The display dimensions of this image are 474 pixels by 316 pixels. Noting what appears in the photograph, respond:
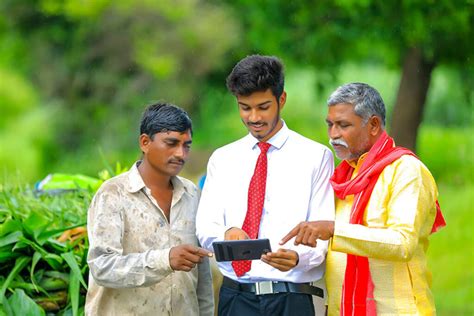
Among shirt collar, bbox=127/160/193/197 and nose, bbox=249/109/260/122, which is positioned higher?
nose, bbox=249/109/260/122

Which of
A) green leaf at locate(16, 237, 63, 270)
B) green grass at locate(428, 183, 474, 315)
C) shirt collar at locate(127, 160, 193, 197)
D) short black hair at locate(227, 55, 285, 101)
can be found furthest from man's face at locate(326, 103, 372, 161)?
green grass at locate(428, 183, 474, 315)

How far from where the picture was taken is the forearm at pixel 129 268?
201 inches

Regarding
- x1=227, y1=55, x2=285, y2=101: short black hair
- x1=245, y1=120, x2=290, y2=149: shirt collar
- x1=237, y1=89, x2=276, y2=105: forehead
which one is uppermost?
x1=227, y1=55, x2=285, y2=101: short black hair

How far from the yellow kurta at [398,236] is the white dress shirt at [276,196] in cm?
14

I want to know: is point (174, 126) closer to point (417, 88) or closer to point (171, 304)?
point (171, 304)

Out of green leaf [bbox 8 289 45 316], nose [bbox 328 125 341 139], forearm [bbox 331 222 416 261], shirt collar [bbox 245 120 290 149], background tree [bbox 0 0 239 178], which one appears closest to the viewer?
forearm [bbox 331 222 416 261]

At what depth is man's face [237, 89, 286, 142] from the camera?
17.1 feet

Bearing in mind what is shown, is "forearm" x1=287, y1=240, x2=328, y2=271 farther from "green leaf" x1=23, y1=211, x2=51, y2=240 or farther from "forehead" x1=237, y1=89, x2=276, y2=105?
"green leaf" x1=23, y1=211, x2=51, y2=240

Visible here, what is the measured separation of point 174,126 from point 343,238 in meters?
1.01

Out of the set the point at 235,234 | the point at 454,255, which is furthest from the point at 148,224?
the point at 454,255

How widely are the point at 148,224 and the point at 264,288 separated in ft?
2.02

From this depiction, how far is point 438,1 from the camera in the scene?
36.4 ft

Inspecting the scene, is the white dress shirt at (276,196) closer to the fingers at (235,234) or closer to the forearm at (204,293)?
the fingers at (235,234)

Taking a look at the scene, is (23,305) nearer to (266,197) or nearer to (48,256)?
(48,256)
